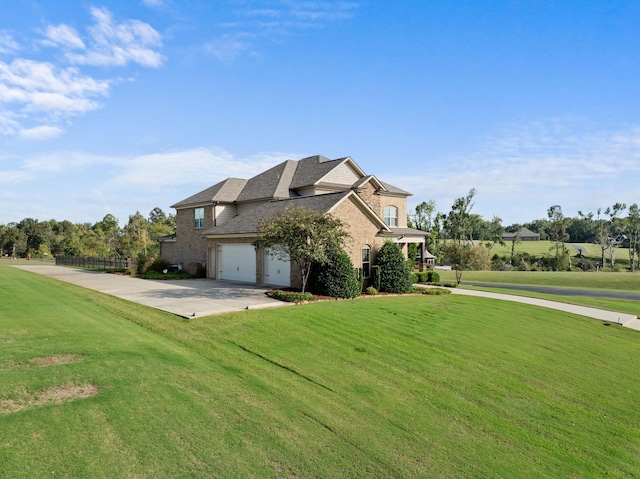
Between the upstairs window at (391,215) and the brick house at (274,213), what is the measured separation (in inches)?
3.4

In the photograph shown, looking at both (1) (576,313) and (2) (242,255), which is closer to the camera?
(1) (576,313)

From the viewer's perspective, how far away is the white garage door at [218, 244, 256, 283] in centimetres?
2600

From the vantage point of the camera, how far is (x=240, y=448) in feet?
19.9

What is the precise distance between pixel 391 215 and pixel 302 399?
91.2 feet

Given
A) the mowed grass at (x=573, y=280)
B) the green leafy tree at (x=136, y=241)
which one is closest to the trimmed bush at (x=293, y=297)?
the mowed grass at (x=573, y=280)

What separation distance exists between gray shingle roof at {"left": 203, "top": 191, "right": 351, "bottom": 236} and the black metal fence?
47.1ft

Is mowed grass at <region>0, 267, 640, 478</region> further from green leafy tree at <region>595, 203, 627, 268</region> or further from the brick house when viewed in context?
green leafy tree at <region>595, 203, 627, 268</region>

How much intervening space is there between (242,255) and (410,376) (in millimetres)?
18486

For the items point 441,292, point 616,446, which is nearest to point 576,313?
point 441,292

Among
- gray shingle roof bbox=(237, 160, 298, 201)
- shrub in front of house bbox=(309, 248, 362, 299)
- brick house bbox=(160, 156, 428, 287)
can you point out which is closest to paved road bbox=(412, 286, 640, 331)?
brick house bbox=(160, 156, 428, 287)

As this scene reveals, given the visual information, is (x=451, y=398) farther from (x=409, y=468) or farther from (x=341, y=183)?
(x=341, y=183)

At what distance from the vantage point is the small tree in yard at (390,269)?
23.8 m

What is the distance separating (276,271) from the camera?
24156 mm

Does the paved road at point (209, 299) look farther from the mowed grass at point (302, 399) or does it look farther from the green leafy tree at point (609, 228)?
the green leafy tree at point (609, 228)
